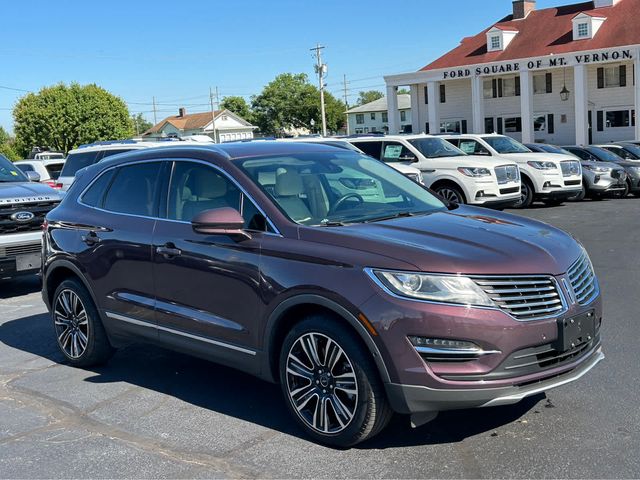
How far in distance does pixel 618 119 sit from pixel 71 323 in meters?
38.9

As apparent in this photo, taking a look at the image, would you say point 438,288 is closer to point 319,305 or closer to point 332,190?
point 319,305

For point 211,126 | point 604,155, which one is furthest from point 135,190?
point 211,126

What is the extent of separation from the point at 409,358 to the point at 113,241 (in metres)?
2.75

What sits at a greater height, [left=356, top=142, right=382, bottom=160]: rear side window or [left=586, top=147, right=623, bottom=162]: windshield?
[left=356, top=142, right=382, bottom=160]: rear side window

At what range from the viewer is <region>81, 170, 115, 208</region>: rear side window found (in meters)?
5.96

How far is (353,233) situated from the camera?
4.25 m

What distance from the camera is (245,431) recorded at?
15.0 ft

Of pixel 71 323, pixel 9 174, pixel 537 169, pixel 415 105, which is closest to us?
pixel 71 323

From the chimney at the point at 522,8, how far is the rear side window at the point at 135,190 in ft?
147

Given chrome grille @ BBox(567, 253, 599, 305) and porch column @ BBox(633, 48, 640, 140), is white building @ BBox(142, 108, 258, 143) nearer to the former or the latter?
porch column @ BBox(633, 48, 640, 140)

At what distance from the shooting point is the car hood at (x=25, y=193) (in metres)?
9.20

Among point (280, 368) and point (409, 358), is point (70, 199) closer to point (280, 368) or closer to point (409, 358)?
point (280, 368)

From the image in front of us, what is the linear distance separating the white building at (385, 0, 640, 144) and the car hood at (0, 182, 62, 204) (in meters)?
33.8

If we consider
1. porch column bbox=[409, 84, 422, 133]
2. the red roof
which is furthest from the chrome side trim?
porch column bbox=[409, 84, 422, 133]
